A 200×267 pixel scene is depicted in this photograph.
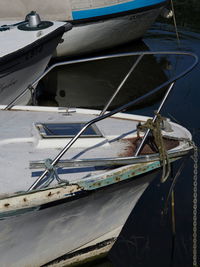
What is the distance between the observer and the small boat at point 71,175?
368 cm

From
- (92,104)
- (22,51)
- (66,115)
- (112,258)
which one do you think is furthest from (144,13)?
(112,258)

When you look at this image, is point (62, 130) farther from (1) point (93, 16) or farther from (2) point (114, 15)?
(2) point (114, 15)

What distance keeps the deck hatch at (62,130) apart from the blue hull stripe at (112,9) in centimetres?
552

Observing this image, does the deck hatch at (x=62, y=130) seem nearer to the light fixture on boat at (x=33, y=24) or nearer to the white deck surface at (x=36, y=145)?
the white deck surface at (x=36, y=145)

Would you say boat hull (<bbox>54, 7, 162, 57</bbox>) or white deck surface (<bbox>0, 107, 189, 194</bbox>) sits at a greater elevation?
boat hull (<bbox>54, 7, 162, 57</bbox>)

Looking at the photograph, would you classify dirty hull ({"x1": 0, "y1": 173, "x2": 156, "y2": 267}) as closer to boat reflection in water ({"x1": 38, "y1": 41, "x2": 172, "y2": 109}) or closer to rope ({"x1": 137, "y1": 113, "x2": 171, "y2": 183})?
rope ({"x1": 137, "y1": 113, "x2": 171, "y2": 183})

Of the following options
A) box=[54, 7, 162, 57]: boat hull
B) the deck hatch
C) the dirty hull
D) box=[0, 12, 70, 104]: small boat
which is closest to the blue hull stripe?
box=[54, 7, 162, 57]: boat hull

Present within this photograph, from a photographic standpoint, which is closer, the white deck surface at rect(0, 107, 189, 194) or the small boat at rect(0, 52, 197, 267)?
the small boat at rect(0, 52, 197, 267)

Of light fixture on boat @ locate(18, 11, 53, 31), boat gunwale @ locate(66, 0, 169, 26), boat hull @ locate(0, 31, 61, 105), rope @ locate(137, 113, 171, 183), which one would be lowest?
rope @ locate(137, 113, 171, 183)

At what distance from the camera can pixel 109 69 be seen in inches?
398

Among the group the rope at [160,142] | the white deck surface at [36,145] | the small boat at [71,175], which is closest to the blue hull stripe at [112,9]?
the white deck surface at [36,145]

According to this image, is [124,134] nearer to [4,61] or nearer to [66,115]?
[66,115]

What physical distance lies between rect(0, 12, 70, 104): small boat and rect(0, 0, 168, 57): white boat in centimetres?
151

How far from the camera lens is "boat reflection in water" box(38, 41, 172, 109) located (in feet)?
28.6
